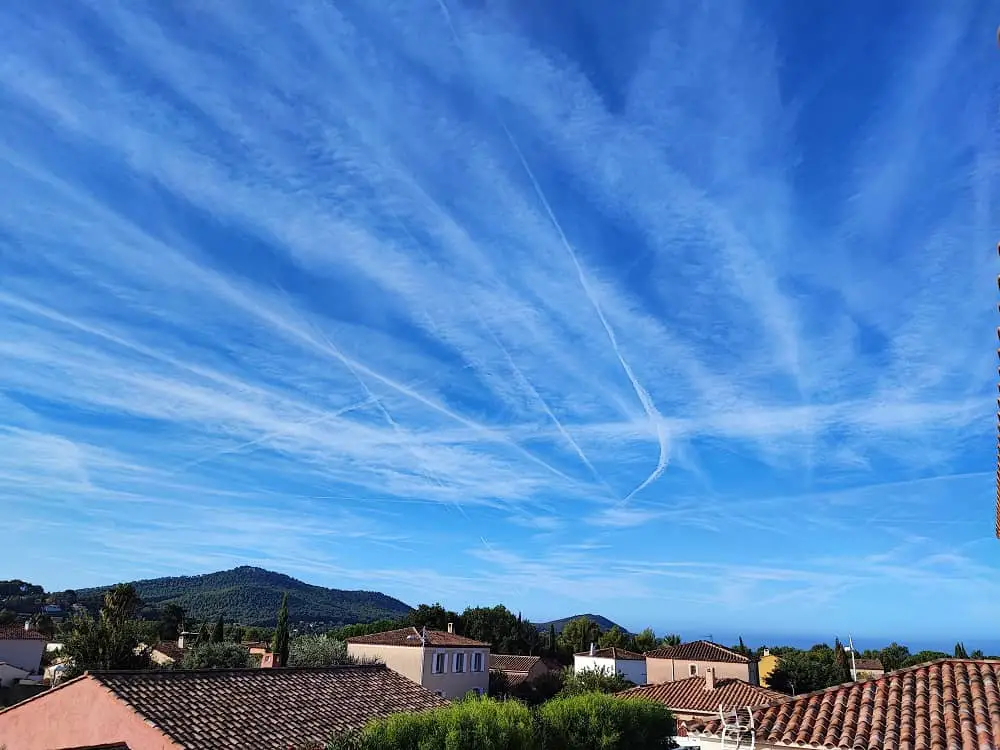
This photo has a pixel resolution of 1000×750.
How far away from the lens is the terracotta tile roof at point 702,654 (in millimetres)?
68812

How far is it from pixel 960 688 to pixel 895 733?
2761 mm

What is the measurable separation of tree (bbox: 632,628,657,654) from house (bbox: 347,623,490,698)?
171ft

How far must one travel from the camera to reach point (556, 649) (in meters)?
96.7

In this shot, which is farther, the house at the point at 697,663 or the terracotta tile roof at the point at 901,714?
the house at the point at 697,663

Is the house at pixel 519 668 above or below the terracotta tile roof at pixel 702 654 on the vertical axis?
below

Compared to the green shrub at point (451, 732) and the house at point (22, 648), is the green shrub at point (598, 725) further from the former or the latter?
the house at point (22, 648)

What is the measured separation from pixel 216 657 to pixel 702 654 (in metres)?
47.6

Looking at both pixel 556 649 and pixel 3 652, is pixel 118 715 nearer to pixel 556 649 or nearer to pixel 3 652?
pixel 3 652

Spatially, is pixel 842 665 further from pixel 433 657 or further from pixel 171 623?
pixel 171 623

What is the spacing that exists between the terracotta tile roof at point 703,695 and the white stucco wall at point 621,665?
20.7 metres

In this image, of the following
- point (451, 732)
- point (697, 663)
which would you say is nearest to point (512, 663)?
point (697, 663)

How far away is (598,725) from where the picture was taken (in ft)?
91.2

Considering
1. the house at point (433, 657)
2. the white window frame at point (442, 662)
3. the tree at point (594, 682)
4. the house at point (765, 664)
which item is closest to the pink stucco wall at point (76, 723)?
the house at point (433, 657)

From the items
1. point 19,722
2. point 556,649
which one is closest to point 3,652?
point 19,722
